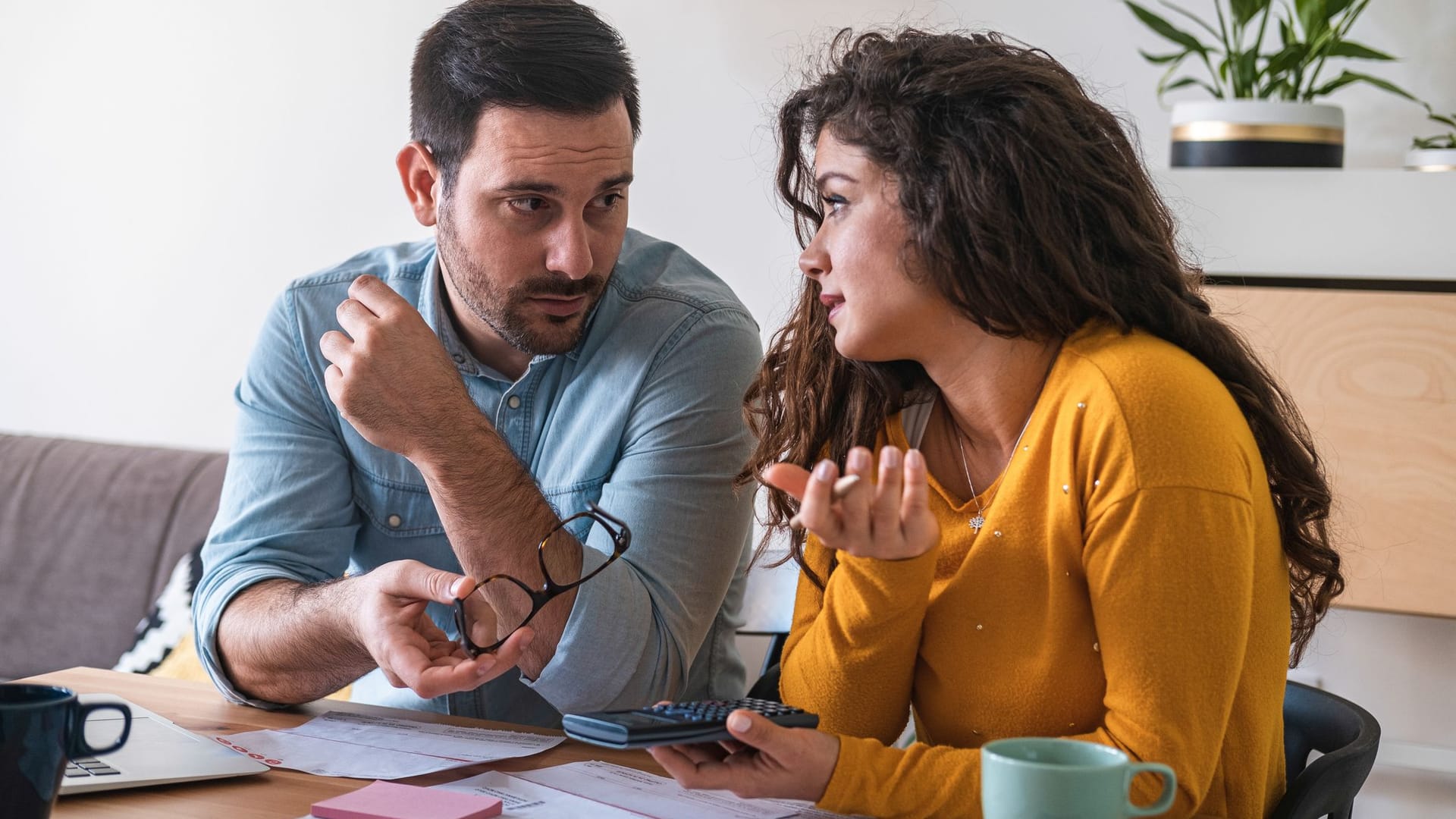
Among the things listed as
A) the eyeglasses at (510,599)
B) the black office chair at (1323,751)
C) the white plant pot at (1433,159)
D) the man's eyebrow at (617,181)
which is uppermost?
the man's eyebrow at (617,181)

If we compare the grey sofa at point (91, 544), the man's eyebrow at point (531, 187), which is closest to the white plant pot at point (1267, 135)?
the man's eyebrow at point (531, 187)

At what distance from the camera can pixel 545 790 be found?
3.18 ft

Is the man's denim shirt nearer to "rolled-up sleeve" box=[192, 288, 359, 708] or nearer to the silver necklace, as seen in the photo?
"rolled-up sleeve" box=[192, 288, 359, 708]

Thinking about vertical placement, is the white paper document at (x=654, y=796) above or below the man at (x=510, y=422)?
below

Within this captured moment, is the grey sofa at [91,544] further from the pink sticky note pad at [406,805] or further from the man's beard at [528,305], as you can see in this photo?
the pink sticky note pad at [406,805]

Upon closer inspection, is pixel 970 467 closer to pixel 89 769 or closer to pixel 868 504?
pixel 868 504

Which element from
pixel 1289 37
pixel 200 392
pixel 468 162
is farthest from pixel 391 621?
pixel 200 392

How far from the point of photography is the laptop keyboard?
0.96 m

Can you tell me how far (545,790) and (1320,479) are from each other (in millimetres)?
667

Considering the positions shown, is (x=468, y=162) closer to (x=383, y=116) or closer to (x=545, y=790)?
(x=545, y=790)

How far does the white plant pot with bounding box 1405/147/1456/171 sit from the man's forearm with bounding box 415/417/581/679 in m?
1.26

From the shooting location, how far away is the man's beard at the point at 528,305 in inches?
56.4

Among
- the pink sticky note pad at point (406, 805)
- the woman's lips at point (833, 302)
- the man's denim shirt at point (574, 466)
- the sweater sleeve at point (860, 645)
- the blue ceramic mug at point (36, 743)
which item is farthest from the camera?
the man's denim shirt at point (574, 466)

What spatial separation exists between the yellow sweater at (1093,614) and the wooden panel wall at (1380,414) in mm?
772
